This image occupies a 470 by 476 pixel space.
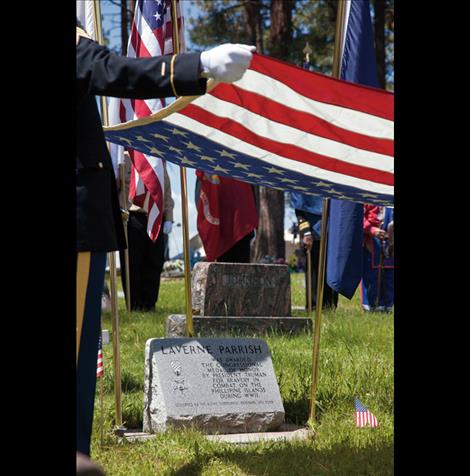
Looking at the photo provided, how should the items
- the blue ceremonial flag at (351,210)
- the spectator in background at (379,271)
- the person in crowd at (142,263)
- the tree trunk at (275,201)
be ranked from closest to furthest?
the blue ceremonial flag at (351,210) < the person in crowd at (142,263) < the spectator in background at (379,271) < the tree trunk at (275,201)

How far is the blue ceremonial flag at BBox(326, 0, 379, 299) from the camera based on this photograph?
518cm

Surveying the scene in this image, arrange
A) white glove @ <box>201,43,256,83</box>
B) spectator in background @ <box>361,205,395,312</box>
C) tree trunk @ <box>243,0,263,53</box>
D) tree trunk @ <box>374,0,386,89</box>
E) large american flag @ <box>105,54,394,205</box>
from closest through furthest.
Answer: white glove @ <box>201,43,256,83</box>
large american flag @ <box>105,54,394,205</box>
spectator in background @ <box>361,205,395,312</box>
tree trunk @ <box>374,0,386,89</box>
tree trunk @ <box>243,0,263,53</box>

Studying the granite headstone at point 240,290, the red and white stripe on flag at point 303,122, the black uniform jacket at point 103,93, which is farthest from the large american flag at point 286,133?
the granite headstone at point 240,290

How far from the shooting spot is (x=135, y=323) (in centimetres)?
906

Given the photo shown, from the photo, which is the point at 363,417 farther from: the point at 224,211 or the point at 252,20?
the point at 252,20

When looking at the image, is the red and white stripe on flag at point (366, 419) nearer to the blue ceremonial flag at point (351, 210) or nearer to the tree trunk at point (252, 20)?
the blue ceremonial flag at point (351, 210)

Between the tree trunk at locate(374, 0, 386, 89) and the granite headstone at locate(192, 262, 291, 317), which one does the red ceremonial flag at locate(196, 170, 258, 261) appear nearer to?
the granite headstone at locate(192, 262, 291, 317)

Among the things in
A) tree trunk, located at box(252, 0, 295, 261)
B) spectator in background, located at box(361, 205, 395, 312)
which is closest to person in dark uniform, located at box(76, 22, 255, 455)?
spectator in background, located at box(361, 205, 395, 312)

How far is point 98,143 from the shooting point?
304 cm

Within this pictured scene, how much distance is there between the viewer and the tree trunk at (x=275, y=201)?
64.0ft

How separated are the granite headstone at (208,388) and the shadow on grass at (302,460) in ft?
1.67
